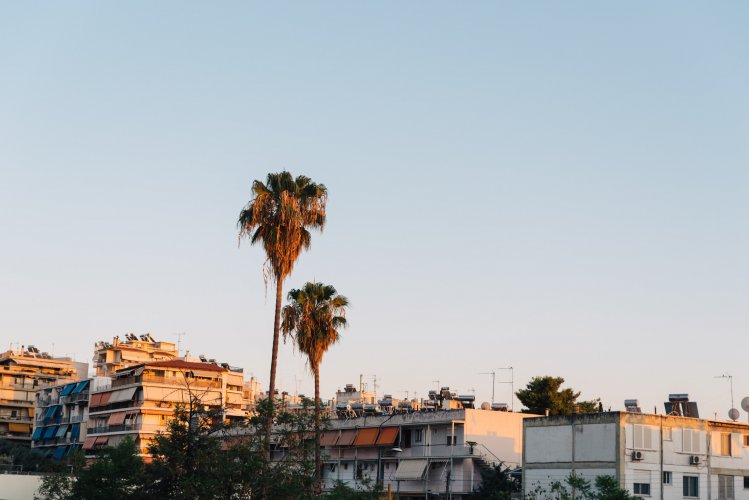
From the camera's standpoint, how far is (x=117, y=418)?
11738 cm

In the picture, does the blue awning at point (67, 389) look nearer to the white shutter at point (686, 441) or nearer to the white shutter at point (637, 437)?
the white shutter at point (686, 441)

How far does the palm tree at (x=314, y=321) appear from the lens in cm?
6391

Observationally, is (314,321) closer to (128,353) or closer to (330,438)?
(330,438)

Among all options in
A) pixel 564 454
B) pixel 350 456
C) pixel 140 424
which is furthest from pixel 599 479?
pixel 140 424

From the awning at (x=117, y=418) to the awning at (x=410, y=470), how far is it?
173 ft

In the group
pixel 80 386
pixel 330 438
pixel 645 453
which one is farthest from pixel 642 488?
pixel 80 386

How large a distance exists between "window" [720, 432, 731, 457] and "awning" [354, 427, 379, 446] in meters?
25.3

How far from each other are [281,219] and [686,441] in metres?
25.0

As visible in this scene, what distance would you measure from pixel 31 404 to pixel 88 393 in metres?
26.0

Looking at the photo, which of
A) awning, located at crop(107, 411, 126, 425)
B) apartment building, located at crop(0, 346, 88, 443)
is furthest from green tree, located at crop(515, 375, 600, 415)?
apartment building, located at crop(0, 346, 88, 443)

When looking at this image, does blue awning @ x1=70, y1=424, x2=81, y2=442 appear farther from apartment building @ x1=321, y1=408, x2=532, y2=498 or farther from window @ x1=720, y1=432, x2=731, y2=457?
window @ x1=720, y1=432, x2=731, y2=457

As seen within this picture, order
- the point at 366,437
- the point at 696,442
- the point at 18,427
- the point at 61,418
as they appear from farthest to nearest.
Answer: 1. the point at 18,427
2. the point at 61,418
3. the point at 366,437
4. the point at 696,442

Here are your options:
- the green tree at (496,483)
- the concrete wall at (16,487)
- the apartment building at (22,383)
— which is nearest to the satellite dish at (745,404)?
the green tree at (496,483)

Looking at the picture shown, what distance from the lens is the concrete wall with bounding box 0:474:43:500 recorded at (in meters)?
76.5
